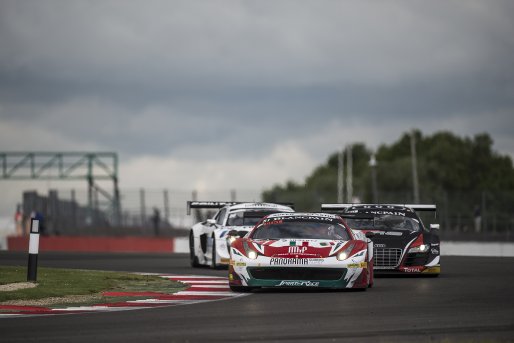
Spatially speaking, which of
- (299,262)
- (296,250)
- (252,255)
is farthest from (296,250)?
(252,255)

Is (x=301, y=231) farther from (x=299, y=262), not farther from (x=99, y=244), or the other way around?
(x=99, y=244)

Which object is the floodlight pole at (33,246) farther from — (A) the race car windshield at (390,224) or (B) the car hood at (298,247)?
(A) the race car windshield at (390,224)

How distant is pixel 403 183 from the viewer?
4860 inches

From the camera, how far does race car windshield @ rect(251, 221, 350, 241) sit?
60.0 ft

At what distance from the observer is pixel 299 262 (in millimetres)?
17312

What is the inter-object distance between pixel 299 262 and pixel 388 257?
15.3 ft

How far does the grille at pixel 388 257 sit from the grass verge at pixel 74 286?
3.70 m

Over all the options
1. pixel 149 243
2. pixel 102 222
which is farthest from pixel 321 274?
pixel 102 222

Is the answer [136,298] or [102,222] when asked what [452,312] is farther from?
[102,222]

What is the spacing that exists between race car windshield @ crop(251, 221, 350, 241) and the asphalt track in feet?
2.97

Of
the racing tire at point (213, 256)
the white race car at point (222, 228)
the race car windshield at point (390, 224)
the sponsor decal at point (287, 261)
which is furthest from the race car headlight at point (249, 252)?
the racing tire at point (213, 256)

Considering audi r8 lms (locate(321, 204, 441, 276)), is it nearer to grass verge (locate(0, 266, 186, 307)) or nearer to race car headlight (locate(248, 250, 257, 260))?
grass verge (locate(0, 266, 186, 307))

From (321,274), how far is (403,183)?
107 m

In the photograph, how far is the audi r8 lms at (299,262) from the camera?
17.3m
